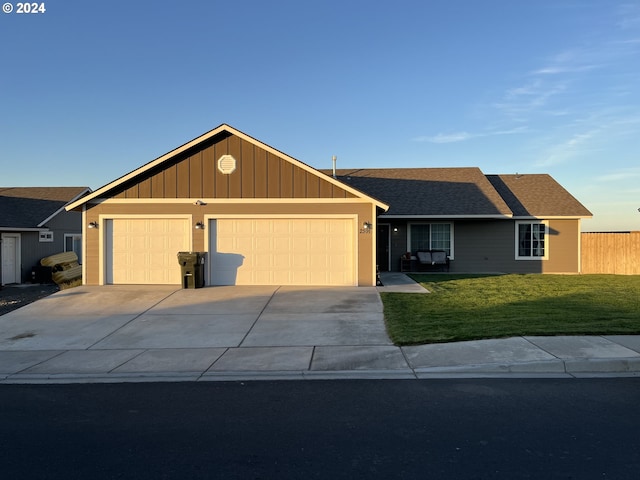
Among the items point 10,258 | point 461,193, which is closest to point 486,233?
point 461,193

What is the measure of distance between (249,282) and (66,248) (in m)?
15.5

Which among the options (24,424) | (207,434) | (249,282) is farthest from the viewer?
(249,282)

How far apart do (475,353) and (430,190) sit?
14965 millimetres

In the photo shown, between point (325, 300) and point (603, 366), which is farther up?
point (325, 300)

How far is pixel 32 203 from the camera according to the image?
25.0 meters

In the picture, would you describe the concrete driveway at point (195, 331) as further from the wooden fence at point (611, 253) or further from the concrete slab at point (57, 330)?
the wooden fence at point (611, 253)

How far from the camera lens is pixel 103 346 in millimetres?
8930

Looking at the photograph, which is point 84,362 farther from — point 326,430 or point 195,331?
point 326,430

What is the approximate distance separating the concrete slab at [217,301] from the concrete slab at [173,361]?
305cm

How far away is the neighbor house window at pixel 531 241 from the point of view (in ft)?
67.0

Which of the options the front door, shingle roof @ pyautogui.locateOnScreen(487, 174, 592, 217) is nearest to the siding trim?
the front door

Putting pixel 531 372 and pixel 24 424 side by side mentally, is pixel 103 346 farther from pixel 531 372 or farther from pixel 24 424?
pixel 531 372

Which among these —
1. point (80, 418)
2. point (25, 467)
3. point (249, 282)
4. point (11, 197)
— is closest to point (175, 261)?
point (249, 282)

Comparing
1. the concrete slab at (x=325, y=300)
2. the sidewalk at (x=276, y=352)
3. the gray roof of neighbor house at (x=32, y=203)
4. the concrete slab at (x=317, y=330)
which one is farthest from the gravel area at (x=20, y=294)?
the concrete slab at (x=317, y=330)
